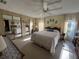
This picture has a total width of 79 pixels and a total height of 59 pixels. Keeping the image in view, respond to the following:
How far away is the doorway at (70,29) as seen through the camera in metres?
5.57

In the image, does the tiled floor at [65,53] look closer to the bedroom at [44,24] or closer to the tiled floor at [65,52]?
the tiled floor at [65,52]

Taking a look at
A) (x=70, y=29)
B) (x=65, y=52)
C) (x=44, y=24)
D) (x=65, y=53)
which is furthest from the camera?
(x=44, y=24)

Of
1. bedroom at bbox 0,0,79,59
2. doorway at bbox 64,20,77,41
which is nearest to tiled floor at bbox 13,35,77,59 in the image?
bedroom at bbox 0,0,79,59

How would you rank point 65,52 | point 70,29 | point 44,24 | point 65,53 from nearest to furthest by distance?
point 65,53
point 65,52
point 70,29
point 44,24

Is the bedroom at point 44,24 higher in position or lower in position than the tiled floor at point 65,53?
higher

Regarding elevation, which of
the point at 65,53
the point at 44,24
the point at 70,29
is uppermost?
the point at 44,24

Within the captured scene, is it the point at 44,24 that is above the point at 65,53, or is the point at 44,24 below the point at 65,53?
above

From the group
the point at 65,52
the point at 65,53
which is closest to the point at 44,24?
the point at 65,52

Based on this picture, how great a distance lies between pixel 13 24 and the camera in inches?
222

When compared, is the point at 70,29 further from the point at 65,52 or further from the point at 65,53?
the point at 65,53

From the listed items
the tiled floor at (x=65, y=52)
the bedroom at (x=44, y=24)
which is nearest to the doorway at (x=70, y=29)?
the bedroom at (x=44, y=24)

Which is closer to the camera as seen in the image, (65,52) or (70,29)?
(65,52)

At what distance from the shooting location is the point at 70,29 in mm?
5805

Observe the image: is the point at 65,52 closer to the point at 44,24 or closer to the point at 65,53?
the point at 65,53
